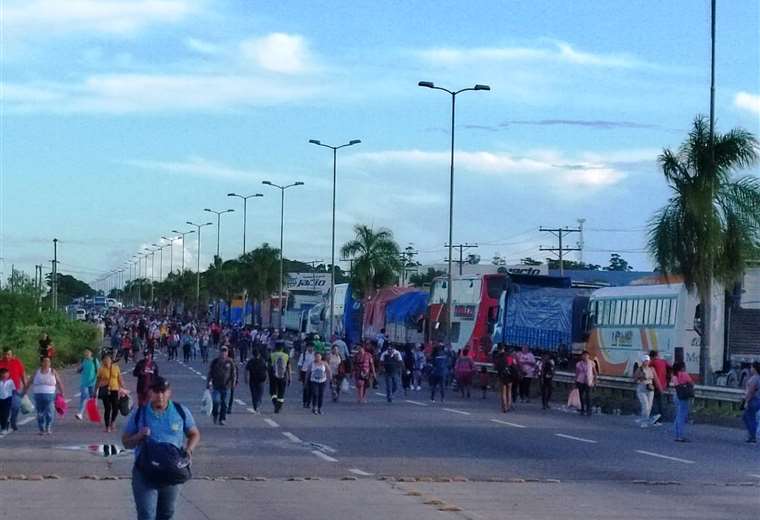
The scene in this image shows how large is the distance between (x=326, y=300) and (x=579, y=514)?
212ft

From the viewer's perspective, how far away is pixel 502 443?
24.1 m

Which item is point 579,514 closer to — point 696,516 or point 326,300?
point 696,516

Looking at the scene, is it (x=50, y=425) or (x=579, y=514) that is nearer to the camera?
(x=579, y=514)

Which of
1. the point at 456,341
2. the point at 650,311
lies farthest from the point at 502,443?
the point at 456,341

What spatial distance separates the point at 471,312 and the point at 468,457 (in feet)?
107

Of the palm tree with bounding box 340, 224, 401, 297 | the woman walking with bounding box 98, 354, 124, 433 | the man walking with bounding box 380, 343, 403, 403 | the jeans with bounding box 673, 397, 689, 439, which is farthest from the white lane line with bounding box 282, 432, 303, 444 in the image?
the palm tree with bounding box 340, 224, 401, 297

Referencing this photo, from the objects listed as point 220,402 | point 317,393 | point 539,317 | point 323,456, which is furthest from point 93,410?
point 539,317

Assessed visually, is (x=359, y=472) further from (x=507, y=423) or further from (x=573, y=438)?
(x=507, y=423)

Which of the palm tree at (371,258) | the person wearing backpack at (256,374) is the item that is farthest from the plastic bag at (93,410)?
the palm tree at (371,258)

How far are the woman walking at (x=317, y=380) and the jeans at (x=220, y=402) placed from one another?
4.55 metres

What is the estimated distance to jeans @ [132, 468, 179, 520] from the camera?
32.9 feet

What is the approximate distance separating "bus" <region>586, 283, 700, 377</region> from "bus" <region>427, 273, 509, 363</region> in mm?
5311

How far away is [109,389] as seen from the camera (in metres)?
25.0

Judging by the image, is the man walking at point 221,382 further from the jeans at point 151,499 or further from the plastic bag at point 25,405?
the jeans at point 151,499
